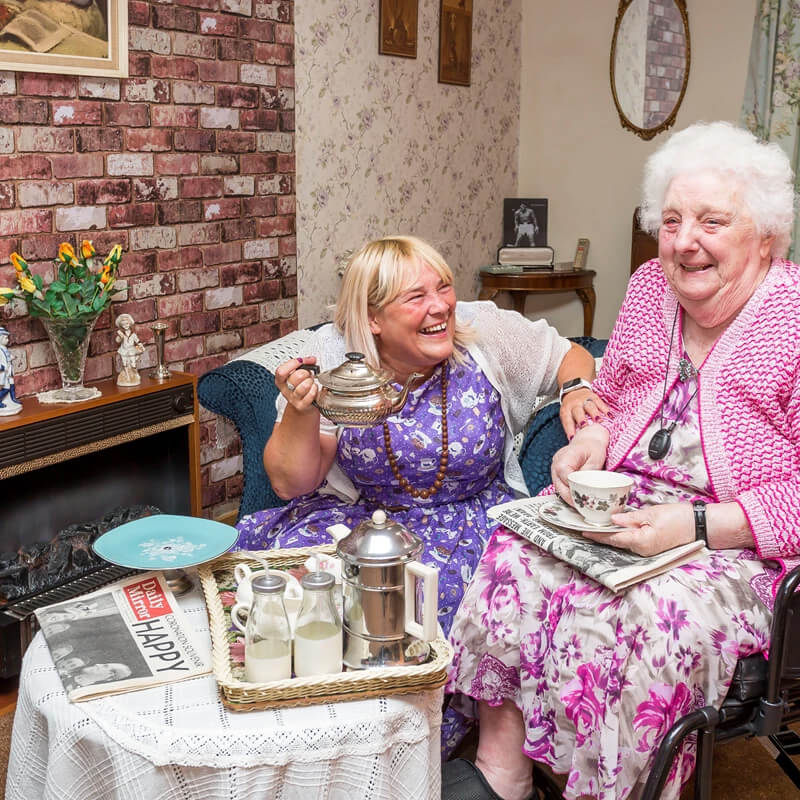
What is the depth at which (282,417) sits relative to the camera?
195 centimetres

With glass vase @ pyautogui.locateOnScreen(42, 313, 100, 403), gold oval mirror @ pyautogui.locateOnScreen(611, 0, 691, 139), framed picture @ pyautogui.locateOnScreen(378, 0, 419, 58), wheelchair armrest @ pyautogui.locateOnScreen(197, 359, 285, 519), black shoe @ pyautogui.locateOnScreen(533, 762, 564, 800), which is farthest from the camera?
gold oval mirror @ pyautogui.locateOnScreen(611, 0, 691, 139)

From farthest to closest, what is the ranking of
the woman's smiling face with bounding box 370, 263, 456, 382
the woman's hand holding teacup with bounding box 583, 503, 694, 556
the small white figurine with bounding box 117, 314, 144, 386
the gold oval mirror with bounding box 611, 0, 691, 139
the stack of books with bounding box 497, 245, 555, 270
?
the stack of books with bounding box 497, 245, 555, 270
the gold oval mirror with bounding box 611, 0, 691, 139
the small white figurine with bounding box 117, 314, 144, 386
the woman's smiling face with bounding box 370, 263, 456, 382
the woman's hand holding teacup with bounding box 583, 503, 694, 556

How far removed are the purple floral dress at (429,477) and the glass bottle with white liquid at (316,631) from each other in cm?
66

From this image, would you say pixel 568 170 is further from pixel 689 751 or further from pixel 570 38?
pixel 689 751

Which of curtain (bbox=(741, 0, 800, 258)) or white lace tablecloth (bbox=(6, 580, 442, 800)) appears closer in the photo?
white lace tablecloth (bbox=(6, 580, 442, 800))

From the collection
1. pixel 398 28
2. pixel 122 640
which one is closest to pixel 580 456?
pixel 122 640

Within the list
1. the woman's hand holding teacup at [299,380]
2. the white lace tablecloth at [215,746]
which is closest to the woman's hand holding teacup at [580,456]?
the woman's hand holding teacup at [299,380]

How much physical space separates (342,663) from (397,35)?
332cm

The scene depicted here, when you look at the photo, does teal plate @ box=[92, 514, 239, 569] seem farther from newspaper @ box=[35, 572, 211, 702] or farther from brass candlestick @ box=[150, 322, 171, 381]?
brass candlestick @ box=[150, 322, 171, 381]

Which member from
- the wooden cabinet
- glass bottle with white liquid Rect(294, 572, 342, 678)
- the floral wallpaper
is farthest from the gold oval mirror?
glass bottle with white liquid Rect(294, 572, 342, 678)

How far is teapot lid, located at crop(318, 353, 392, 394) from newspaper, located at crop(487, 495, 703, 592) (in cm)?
34

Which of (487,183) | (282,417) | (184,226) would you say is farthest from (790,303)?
(487,183)

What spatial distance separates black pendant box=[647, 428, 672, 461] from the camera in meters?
1.76

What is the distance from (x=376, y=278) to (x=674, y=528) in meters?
0.77
